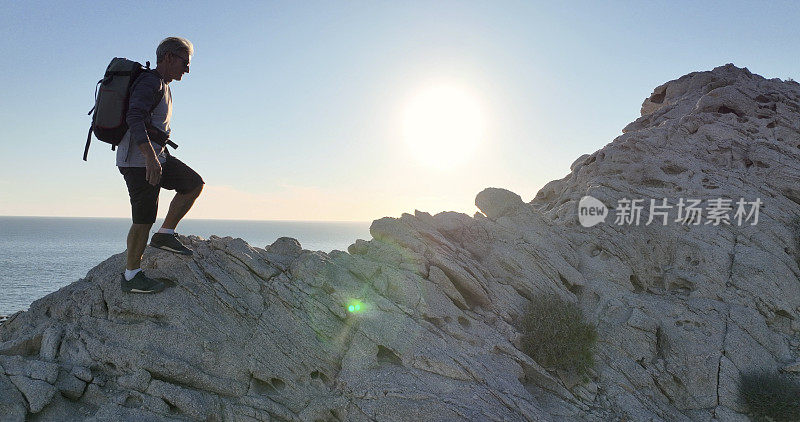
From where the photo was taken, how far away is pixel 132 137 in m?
7.66

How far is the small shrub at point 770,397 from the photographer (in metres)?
11.6

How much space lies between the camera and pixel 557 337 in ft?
38.7

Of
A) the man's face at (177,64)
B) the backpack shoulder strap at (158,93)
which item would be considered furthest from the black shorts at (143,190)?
the man's face at (177,64)

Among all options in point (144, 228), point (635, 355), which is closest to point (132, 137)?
point (144, 228)

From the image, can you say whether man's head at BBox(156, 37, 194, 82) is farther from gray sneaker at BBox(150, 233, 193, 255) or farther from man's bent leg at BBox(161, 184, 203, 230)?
gray sneaker at BBox(150, 233, 193, 255)

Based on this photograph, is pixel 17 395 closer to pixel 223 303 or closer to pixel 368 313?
pixel 223 303

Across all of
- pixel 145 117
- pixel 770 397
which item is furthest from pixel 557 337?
pixel 145 117

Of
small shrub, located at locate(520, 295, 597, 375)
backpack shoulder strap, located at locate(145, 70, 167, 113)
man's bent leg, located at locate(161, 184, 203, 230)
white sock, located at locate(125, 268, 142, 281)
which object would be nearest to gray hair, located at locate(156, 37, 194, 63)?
backpack shoulder strap, located at locate(145, 70, 167, 113)

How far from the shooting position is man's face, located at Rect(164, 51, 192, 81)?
326 inches

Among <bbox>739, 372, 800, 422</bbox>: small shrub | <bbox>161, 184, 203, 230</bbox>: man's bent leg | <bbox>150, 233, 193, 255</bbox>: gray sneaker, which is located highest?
<bbox>161, 184, 203, 230</bbox>: man's bent leg

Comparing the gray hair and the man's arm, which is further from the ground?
the gray hair

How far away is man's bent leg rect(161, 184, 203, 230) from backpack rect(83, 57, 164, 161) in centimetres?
173

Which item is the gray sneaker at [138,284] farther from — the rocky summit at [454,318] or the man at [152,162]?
the rocky summit at [454,318]

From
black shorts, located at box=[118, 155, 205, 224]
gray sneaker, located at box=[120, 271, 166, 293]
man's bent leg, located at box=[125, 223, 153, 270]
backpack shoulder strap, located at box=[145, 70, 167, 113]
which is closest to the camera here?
backpack shoulder strap, located at box=[145, 70, 167, 113]
